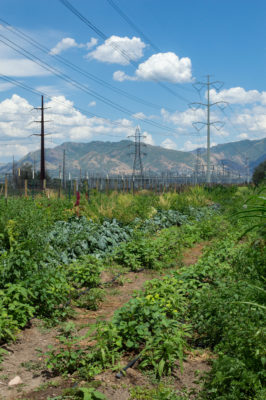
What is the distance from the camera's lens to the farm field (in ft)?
10.2

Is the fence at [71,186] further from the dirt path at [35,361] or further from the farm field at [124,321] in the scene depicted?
the dirt path at [35,361]

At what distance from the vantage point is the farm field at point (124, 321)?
3.11 meters

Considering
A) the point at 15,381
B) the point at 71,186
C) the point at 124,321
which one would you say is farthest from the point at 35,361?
the point at 71,186

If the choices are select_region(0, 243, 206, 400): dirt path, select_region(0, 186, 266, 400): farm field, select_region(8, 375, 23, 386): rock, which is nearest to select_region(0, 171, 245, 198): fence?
select_region(0, 186, 266, 400): farm field

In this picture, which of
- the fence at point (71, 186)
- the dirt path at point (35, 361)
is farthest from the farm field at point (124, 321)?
the fence at point (71, 186)

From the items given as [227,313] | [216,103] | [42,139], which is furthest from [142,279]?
[216,103]

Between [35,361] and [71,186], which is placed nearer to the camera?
[35,361]

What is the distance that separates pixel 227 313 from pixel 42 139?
29355 millimetres

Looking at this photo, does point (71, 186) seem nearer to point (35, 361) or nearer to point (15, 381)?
point (35, 361)

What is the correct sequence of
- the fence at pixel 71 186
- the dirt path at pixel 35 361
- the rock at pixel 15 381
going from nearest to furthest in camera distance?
the dirt path at pixel 35 361, the rock at pixel 15 381, the fence at pixel 71 186

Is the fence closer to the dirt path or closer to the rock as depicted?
the dirt path

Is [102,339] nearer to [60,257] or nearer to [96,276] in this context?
[96,276]

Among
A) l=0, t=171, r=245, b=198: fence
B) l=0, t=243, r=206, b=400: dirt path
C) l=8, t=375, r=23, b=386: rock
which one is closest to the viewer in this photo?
l=0, t=243, r=206, b=400: dirt path

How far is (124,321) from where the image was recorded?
3973 mm
